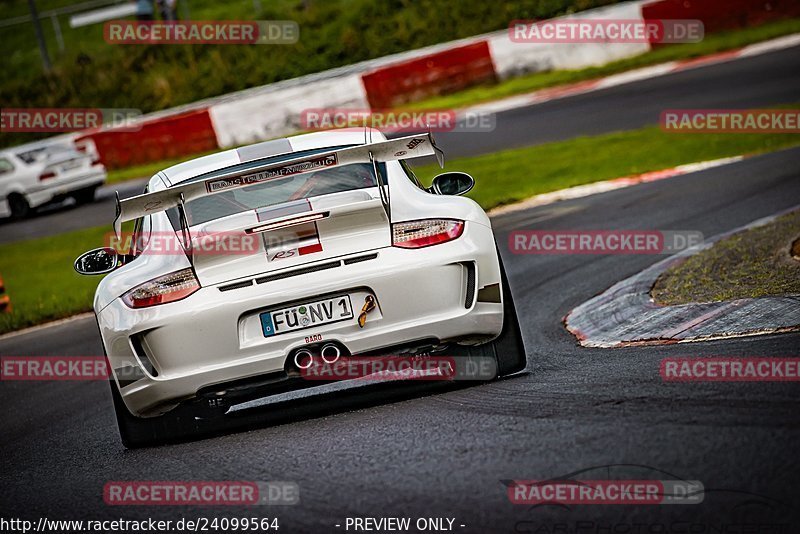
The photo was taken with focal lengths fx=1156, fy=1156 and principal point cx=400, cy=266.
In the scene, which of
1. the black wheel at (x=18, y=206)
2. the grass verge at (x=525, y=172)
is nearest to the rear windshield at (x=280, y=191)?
the grass verge at (x=525, y=172)

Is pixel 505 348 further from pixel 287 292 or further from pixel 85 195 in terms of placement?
pixel 85 195

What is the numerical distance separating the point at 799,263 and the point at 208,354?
355cm

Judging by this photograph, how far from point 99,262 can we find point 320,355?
1376mm

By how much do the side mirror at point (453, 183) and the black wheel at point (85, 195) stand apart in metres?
16.2

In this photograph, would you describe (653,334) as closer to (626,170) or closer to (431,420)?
(431,420)

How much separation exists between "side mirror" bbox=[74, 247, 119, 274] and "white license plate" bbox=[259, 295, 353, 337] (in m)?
1.11

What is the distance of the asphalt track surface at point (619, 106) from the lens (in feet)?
53.0

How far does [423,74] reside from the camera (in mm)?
22562

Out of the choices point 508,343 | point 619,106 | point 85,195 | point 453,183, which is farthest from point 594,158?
point 85,195

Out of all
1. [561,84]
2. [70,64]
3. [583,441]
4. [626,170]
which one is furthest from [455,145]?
[70,64]

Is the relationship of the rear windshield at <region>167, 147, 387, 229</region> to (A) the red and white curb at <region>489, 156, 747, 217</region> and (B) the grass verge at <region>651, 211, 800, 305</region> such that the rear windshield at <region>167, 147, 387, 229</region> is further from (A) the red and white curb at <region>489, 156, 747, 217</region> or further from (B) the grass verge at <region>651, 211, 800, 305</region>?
(A) the red and white curb at <region>489, 156, 747, 217</region>

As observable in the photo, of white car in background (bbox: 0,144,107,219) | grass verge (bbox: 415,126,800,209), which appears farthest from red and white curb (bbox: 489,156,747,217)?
Result: white car in background (bbox: 0,144,107,219)

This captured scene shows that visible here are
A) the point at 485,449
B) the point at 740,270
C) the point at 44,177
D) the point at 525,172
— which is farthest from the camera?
the point at 44,177

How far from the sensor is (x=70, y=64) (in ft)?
102
